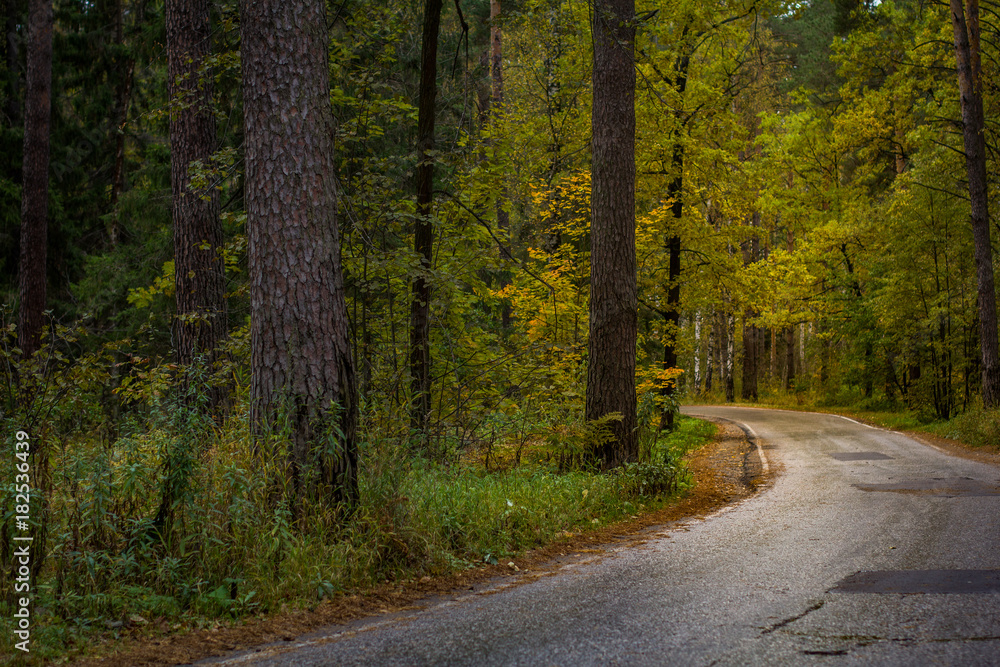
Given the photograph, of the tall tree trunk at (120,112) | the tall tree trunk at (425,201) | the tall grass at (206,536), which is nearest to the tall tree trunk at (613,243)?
the tall tree trunk at (425,201)

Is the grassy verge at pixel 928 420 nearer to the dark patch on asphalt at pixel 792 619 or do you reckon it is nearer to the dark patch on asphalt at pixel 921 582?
the dark patch on asphalt at pixel 921 582

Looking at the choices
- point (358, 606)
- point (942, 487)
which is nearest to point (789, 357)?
point (942, 487)

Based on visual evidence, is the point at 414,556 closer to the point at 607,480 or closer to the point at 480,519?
the point at 480,519

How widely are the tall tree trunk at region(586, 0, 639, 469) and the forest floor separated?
5.53ft

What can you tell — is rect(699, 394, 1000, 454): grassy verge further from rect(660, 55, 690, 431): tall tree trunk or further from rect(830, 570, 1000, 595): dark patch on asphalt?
rect(830, 570, 1000, 595): dark patch on asphalt

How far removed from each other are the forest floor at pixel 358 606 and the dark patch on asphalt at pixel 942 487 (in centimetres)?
278

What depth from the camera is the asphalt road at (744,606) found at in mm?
3734

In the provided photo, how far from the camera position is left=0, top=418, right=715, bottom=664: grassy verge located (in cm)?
438

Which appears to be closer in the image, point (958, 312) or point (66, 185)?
point (958, 312)

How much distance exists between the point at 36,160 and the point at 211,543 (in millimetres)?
14533

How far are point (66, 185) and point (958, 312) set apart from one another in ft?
87.2

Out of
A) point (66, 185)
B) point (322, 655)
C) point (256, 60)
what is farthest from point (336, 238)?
point (66, 185)

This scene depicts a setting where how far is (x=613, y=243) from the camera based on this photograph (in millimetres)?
10070

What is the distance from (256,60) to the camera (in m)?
6.09
